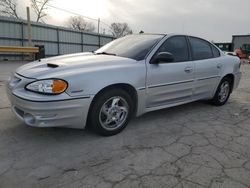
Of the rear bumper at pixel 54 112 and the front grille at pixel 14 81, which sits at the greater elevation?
the front grille at pixel 14 81

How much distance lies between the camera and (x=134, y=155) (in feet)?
9.81

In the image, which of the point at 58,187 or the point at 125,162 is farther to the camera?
the point at 125,162

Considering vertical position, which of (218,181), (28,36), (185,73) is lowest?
(218,181)

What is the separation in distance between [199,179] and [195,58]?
265 centimetres

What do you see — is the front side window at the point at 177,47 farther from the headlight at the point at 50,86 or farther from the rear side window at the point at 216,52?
the headlight at the point at 50,86

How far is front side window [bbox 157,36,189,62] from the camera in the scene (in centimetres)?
419

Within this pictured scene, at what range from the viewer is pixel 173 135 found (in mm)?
3670

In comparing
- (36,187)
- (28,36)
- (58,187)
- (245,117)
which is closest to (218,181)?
(58,187)

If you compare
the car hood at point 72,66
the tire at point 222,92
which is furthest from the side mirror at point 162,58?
the tire at point 222,92

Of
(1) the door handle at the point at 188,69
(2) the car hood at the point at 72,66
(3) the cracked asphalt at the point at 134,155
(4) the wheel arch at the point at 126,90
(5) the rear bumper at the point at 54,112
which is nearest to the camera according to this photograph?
(3) the cracked asphalt at the point at 134,155

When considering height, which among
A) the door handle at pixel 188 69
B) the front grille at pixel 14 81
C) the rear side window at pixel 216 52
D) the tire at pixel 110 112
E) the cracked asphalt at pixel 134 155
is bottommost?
the cracked asphalt at pixel 134 155

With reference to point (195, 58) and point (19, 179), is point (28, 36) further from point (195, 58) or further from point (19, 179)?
point (19, 179)

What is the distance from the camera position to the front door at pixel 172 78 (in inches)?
151

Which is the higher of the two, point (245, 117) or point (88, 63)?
point (88, 63)
